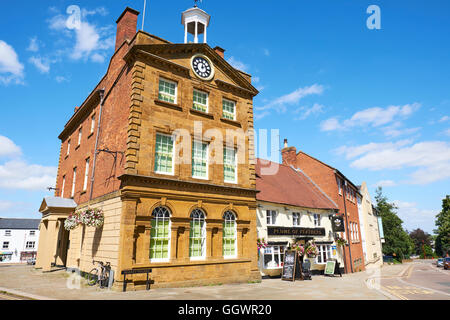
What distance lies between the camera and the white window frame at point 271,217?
2227 centimetres

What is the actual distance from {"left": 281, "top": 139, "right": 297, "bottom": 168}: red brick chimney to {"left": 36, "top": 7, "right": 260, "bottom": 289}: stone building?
17.1 metres

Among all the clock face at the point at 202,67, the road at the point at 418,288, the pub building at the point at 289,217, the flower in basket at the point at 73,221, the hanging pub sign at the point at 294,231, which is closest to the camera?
the road at the point at 418,288

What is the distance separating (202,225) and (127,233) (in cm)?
431

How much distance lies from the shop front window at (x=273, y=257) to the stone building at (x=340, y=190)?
977cm

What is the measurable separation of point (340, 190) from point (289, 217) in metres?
11.2

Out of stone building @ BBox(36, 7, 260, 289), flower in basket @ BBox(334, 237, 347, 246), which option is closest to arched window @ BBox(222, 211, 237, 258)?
stone building @ BBox(36, 7, 260, 289)

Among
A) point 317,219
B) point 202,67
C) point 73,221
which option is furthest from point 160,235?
point 317,219

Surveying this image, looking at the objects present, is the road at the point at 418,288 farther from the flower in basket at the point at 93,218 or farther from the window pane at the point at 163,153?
the flower in basket at the point at 93,218

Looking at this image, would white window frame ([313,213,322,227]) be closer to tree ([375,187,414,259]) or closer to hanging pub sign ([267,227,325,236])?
hanging pub sign ([267,227,325,236])

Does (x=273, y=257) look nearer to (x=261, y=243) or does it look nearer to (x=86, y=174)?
(x=261, y=243)

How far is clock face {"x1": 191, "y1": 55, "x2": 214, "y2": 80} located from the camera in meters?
17.3

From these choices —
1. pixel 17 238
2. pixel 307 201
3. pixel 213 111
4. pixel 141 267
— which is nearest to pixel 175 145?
pixel 213 111

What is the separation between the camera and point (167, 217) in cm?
1442

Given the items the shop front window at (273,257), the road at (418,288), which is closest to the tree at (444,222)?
the road at (418,288)
